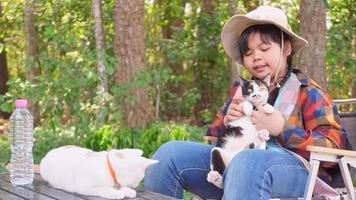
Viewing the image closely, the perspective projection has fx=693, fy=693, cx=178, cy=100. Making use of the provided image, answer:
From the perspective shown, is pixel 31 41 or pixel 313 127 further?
pixel 31 41

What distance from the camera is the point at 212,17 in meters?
7.84

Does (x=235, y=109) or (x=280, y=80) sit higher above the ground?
(x=280, y=80)

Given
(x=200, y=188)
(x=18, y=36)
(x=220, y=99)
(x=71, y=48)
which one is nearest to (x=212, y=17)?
(x=220, y=99)

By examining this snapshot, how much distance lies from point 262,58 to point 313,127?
0.37 metres

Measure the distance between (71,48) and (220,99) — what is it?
113 inches

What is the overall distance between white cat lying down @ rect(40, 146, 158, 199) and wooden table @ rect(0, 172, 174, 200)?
34 millimetres

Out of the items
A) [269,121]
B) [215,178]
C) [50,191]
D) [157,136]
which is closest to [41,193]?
[50,191]

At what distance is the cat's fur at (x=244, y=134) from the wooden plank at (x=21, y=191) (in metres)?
0.71

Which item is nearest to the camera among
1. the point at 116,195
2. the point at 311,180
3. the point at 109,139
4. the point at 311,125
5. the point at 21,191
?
the point at 116,195

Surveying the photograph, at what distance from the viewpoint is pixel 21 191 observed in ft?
8.98

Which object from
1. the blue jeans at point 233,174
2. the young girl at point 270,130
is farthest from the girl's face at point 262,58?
the blue jeans at point 233,174

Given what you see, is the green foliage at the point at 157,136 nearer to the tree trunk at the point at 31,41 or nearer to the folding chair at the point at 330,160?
the tree trunk at the point at 31,41

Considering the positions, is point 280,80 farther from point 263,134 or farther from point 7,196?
point 7,196

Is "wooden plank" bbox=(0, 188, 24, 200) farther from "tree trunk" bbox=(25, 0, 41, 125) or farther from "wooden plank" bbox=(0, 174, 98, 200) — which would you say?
"tree trunk" bbox=(25, 0, 41, 125)
